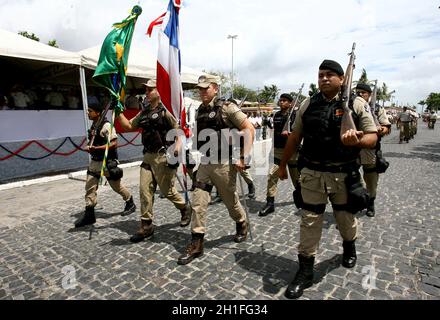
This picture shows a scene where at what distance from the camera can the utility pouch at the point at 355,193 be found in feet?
9.15

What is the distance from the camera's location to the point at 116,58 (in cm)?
420

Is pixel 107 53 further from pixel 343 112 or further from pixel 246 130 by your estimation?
pixel 343 112

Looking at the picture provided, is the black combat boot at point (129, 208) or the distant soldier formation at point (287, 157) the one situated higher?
the distant soldier formation at point (287, 157)

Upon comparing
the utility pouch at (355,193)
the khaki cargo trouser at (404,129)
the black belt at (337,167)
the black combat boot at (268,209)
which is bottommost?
the black combat boot at (268,209)

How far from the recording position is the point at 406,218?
4.79m

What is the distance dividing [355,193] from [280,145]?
2.59 metres

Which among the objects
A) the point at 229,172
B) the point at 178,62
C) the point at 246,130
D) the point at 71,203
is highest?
the point at 178,62

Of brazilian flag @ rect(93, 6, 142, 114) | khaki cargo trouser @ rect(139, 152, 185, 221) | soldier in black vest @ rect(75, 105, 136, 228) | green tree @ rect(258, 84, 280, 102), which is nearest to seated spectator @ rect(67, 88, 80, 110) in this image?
soldier in black vest @ rect(75, 105, 136, 228)

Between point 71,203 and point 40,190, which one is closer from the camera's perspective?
point 71,203

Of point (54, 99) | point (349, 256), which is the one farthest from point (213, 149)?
point (54, 99)

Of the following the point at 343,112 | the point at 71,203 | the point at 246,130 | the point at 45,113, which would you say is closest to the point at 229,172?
the point at 246,130

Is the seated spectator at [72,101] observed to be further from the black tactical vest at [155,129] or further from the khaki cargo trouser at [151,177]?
the khaki cargo trouser at [151,177]

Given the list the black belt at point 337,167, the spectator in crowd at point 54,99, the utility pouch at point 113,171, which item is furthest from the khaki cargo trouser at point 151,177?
the spectator in crowd at point 54,99
